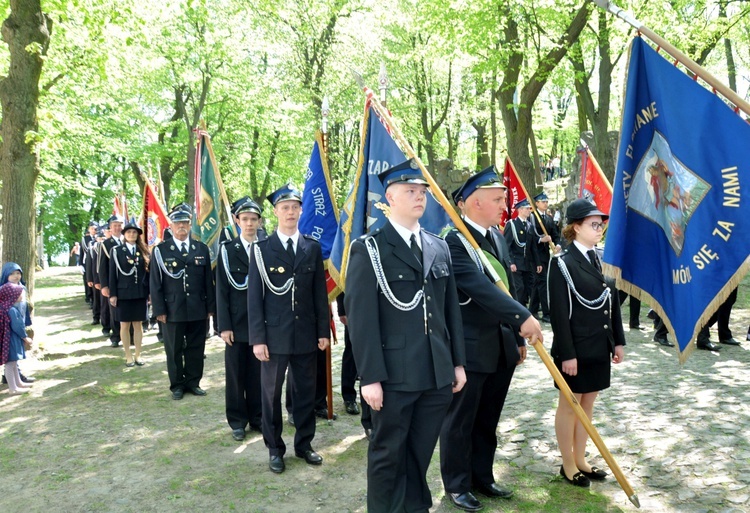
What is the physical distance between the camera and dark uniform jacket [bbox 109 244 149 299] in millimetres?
10078

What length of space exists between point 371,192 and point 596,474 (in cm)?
310

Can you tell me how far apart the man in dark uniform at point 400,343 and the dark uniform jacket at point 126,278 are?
23.7 feet

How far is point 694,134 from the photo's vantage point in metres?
3.88

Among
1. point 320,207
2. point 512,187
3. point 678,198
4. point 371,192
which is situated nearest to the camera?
point 678,198

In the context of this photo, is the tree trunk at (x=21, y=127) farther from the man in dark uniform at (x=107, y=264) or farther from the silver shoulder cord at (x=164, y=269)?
the silver shoulder cord at (x=164, y=269)

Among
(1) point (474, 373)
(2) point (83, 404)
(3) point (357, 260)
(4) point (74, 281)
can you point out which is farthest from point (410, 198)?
(4) point (74, 281)

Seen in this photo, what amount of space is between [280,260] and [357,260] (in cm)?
192

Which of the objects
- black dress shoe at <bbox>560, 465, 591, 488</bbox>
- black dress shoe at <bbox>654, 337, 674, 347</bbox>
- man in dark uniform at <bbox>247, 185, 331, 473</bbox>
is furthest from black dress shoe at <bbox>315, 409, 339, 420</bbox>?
black dress shoe at <bbox>654, 337, 674, 347</bbox>

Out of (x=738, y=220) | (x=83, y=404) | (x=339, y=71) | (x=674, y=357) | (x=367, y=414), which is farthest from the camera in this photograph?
(x=339, y=71)

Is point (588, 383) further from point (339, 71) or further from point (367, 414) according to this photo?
point (339, 71)

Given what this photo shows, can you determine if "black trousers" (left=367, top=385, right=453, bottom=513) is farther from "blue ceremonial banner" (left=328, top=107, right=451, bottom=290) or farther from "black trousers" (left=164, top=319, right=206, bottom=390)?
"black trousers" (left=164, top=319, right=206, bottom=390)

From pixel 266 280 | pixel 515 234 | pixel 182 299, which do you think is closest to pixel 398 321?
pixel 266 280

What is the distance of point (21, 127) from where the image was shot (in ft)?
32.7

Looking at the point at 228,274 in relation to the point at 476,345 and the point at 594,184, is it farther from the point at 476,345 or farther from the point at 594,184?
the point at 594,184
